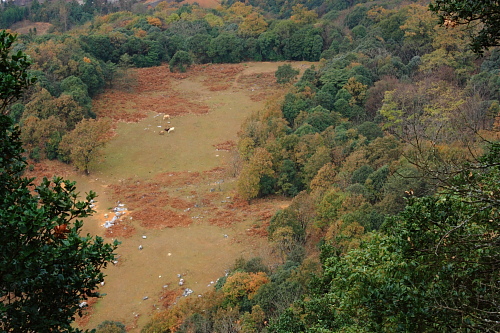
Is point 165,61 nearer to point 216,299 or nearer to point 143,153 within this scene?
point 143,153

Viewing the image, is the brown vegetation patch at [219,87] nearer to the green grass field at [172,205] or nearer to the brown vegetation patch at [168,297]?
the green grass field at [172,205]

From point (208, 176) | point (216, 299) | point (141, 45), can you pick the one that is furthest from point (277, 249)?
point (141, 45)

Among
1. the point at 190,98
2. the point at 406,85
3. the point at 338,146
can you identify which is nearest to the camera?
the point at 338,146

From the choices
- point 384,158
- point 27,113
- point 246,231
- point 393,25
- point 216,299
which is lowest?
point 246,231

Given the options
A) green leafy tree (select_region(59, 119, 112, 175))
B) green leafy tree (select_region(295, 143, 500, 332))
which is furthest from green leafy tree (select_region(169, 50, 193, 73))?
green leafy tree (select_region(295, 143, 500, 332))

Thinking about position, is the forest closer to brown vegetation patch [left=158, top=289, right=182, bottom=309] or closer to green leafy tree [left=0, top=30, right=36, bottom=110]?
green leafy tree [left=0, top=30, right=36, bottom=110]

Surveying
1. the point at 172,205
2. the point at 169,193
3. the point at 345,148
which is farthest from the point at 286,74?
the point at 172,205

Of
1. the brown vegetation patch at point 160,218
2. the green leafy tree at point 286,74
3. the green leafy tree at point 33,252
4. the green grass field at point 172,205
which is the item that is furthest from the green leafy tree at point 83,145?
the green leafy tree at point 33,252
